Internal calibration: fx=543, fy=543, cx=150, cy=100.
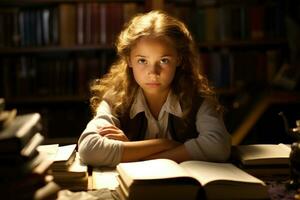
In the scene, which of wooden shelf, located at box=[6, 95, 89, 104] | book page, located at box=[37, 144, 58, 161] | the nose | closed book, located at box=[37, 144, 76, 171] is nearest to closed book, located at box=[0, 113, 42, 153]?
closed book, located at box=[37, 144, 76, 171]

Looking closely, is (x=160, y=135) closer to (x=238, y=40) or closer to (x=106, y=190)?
(x=106, y=190)

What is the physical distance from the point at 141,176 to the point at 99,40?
7.23ft

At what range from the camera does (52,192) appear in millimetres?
1082

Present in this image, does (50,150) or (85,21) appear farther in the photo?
(85,21)

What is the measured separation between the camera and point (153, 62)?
1.60m

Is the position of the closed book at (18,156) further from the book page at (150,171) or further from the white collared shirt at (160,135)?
the white collared shirt at (160,135)

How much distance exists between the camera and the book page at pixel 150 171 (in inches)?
45.5

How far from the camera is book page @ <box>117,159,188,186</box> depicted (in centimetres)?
116

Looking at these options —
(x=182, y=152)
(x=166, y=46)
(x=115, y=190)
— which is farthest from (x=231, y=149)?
(x=115, y=190)

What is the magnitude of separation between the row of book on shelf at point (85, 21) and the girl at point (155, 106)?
1448 millimetres

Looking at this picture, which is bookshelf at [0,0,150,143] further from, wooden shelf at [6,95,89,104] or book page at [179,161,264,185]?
book page at [179,161,264,185]

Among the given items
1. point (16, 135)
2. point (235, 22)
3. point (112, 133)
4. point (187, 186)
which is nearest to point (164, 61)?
point (112, 133)

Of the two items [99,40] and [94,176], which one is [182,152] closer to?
[94,176]

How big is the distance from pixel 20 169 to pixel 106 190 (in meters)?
0.28
